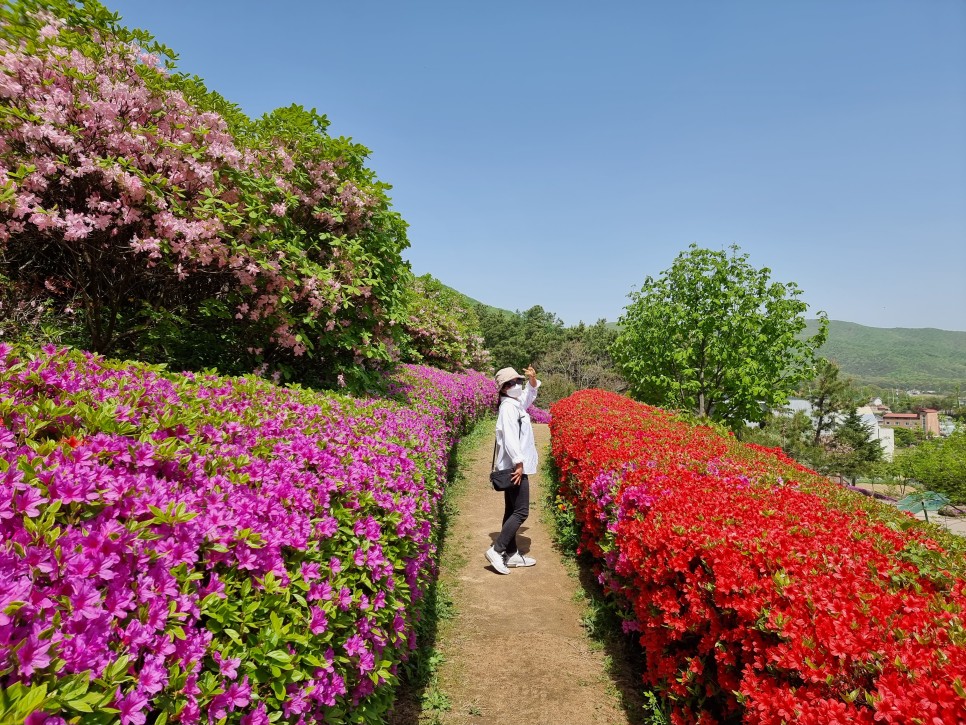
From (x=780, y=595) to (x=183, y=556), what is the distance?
109 inches

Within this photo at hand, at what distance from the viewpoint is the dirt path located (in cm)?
366

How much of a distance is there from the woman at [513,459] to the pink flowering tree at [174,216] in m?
2.15

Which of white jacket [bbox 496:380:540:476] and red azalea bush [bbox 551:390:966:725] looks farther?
white jacket [bbox 496:380:540:476]

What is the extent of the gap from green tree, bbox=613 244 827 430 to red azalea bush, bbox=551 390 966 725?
39.9 feet

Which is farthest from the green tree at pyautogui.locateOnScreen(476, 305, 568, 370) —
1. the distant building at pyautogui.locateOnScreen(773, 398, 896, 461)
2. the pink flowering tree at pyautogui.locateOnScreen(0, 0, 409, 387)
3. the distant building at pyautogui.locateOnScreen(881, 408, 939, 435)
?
the distant building at pyautogui.locateOnScreen(881, 408, 939, 435)

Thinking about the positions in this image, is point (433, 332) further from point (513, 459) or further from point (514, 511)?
point (514, 511)

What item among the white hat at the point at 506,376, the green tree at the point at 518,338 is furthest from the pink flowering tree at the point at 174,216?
the green tree at the point at 518,338

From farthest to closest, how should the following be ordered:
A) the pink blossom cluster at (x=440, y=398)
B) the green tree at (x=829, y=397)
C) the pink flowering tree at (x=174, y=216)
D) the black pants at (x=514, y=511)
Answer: the green tree at (x=829, y=397)
the pink blossom cluster at (x=440, y=398)
the black pants at (x=514, y=511)
the pink flowering tree at (x=174, y=216)

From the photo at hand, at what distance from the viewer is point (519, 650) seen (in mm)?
4410

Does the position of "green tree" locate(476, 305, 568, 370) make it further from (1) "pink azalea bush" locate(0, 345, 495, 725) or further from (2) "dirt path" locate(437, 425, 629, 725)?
(1) "pink azalea bush" locate(0, 345, 495, 725)

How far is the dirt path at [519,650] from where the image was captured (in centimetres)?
366

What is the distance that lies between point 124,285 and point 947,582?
24.3 feet

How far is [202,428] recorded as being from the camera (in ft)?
9.11

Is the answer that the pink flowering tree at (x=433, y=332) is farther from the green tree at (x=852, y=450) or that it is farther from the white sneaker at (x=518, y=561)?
the green tree at (x=852, y=450)
